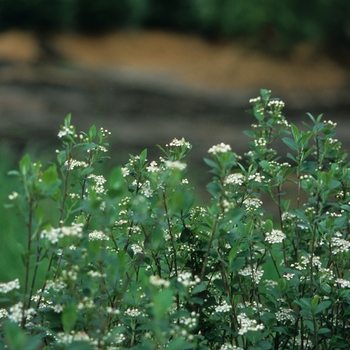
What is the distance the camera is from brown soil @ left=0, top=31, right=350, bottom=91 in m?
9.70

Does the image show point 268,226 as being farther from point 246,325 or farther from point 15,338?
point 15,338

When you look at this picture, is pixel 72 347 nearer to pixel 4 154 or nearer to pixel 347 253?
pixel 347 253

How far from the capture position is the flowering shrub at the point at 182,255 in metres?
1.22

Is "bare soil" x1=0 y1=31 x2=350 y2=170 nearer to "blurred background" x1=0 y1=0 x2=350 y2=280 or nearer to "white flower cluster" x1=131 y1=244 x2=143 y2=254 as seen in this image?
"blurred background" x1=0 y1=0 x2=350 y2=280

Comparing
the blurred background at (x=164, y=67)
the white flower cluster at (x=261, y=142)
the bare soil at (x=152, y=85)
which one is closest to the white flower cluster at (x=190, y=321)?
the white flower cluster at (x=261, y=142)

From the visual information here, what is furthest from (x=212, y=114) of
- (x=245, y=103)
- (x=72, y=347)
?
(x=72, y=347)

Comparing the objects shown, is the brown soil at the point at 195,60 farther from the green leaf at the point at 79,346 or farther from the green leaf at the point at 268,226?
the green leaf at the point at 79,346

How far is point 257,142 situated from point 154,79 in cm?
804

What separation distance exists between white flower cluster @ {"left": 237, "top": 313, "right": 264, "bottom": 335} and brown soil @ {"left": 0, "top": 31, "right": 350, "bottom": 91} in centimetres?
813

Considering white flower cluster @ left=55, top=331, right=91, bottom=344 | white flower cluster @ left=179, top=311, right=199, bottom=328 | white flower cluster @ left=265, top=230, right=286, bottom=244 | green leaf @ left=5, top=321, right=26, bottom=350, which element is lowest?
green leaf @ left=5, top=321, right=26, bottom=350

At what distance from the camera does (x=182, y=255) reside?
1.53 metres

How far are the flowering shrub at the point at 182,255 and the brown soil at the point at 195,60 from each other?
25.9 feet

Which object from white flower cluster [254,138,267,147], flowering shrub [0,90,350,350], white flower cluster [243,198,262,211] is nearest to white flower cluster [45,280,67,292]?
flowering shrub [0,90,350,350]

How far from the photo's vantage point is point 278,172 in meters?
1.58
